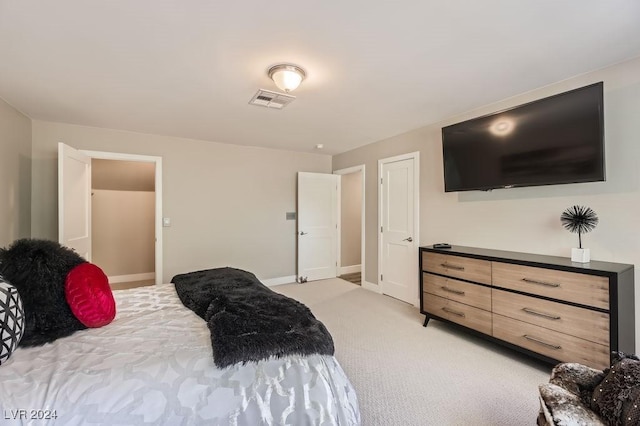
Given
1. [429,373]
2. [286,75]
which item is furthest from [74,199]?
[429,373]

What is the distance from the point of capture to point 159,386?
3.86 feet

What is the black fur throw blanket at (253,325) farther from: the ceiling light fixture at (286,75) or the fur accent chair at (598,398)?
the ceiling light fixture at (286,75)

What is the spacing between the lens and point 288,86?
90.6 inches

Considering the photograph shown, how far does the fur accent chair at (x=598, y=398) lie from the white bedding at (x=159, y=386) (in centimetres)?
90

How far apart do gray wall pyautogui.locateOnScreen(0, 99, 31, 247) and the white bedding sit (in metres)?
2.47

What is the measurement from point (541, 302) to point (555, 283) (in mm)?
190

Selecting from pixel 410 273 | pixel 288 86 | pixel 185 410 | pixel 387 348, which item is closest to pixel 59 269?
pixel 185 410

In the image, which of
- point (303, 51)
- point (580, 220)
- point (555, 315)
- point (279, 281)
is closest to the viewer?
point (303, 51)

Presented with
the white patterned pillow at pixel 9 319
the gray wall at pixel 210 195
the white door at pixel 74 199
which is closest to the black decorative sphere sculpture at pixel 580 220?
the white patterned pillow at pixel 9 319

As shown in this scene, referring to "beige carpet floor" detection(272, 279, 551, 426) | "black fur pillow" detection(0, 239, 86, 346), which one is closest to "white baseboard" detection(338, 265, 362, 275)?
"beige carpet floor" detection(272, 279, 551, 426)

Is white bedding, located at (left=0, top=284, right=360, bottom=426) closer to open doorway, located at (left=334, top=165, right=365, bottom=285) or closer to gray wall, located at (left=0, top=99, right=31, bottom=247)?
gray wall, located at (left=0, top=99, right=31, bottom=247)

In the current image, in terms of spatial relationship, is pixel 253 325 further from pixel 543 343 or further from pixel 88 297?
pixel 543 343

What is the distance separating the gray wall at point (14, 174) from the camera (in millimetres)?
2809

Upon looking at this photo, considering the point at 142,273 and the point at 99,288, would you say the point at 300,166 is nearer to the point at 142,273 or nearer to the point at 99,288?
the point at 142,273
